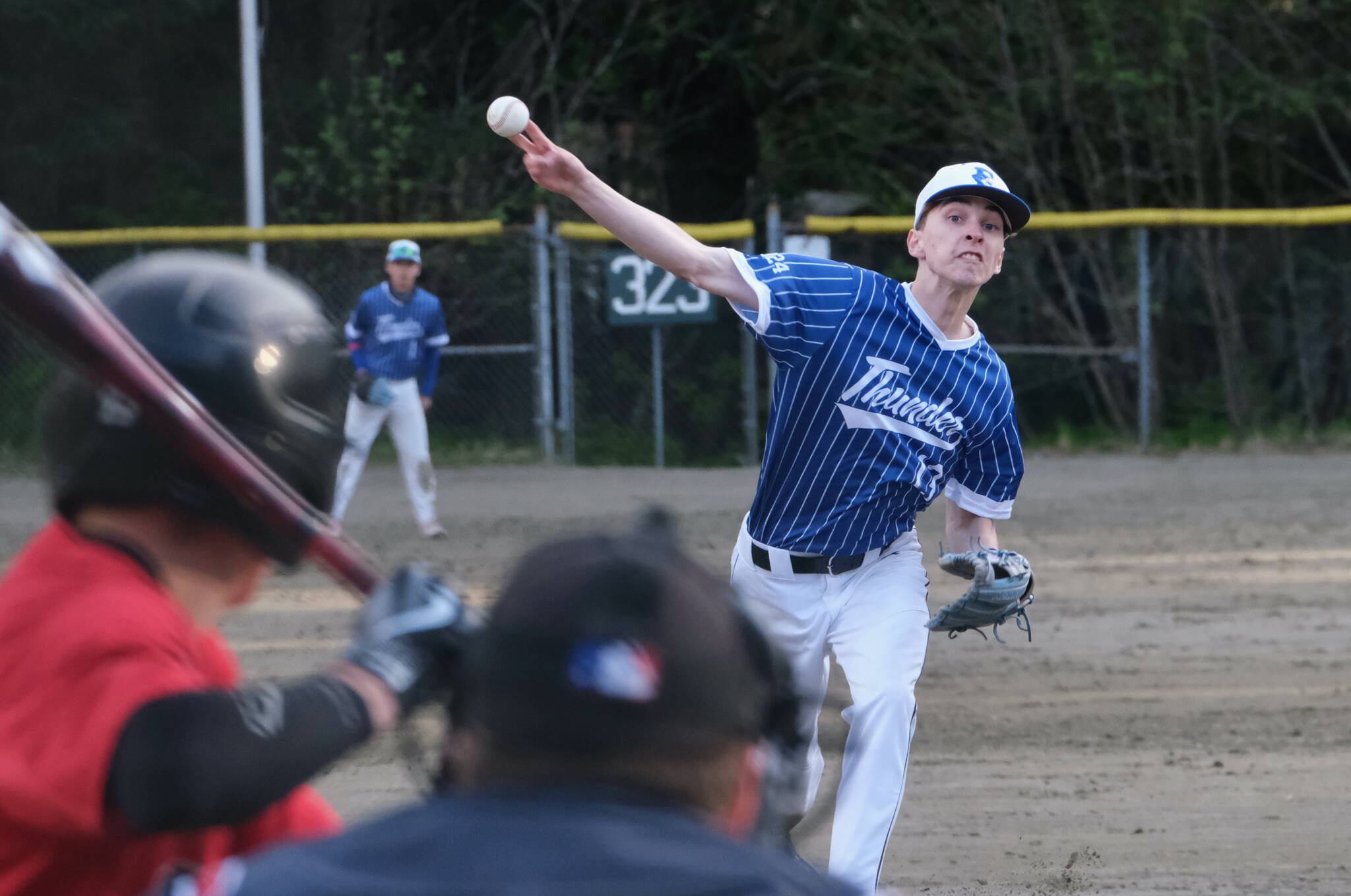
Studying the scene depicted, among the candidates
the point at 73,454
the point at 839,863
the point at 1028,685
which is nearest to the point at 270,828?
the point at 73,454

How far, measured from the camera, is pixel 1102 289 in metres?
16.1

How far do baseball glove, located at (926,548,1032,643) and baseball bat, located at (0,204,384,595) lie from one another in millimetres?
2895

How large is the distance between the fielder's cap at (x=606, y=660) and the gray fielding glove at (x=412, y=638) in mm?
478

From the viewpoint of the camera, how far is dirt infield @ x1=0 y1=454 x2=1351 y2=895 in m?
5.08

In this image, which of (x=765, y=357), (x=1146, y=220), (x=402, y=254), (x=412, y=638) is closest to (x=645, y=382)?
(x=765, y=357)

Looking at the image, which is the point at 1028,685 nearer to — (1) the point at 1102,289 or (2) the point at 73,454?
(2) the point at 73,454

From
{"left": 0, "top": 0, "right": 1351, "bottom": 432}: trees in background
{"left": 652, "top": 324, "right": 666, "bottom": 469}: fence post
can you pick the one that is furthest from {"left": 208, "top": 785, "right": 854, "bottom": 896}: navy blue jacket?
{"left": 0, "top": 0, "right": 1351, "bottom": 432}: trees in background

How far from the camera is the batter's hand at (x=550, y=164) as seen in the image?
383 cm

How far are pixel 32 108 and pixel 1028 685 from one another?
58.8 ft

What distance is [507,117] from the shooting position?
350 centimetres

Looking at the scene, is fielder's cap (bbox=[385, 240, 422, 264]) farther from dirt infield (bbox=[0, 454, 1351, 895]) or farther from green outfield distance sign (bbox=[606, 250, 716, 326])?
green outfield distance sign (bbox=[606, 250, 716, 326])

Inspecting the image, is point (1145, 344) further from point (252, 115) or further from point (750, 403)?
point (252, 115)

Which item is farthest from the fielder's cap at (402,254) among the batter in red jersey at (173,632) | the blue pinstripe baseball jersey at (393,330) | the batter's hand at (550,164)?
the batter in red jersey at (173,632)

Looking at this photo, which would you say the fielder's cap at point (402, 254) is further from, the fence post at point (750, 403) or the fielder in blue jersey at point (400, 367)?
the fence post at point (750, 403)
